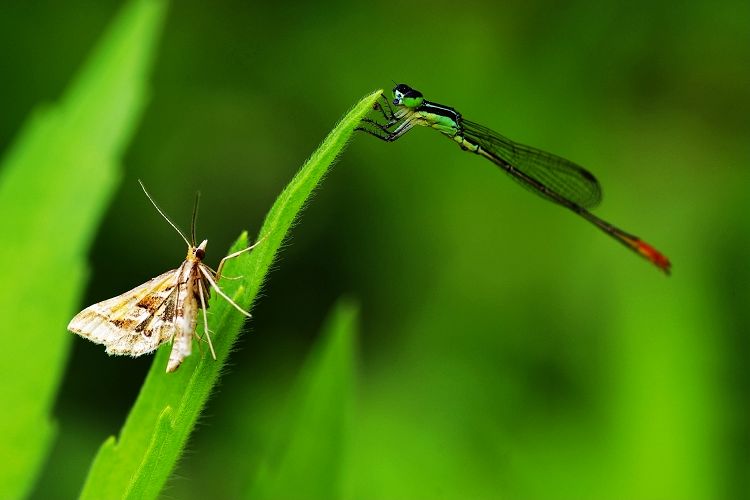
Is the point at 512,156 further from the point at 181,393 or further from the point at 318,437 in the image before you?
the point at 181,393

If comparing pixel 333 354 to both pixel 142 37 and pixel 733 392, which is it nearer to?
pixel 142 37

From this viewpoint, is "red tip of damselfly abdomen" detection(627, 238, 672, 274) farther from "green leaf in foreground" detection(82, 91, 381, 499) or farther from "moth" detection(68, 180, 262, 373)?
"green leaf in foreground" detection(82, 91, 381, 499)

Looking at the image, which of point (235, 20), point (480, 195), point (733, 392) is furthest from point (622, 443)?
point (235, 20)

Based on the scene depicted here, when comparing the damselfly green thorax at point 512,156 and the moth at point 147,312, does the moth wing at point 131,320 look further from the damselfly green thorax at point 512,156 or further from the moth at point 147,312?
the damselfly green thorax at point 512,156

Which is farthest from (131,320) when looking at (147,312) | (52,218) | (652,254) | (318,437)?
(652,254)

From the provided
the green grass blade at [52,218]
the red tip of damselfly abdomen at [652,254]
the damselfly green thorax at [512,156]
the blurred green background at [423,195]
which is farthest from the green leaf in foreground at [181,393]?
the blurred green background at [423,195]

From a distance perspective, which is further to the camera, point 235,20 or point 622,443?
point 235,20

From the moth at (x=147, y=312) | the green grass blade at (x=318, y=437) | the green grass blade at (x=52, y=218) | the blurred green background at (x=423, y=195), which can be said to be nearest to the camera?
the green grass blade at (x=52, y=218)
